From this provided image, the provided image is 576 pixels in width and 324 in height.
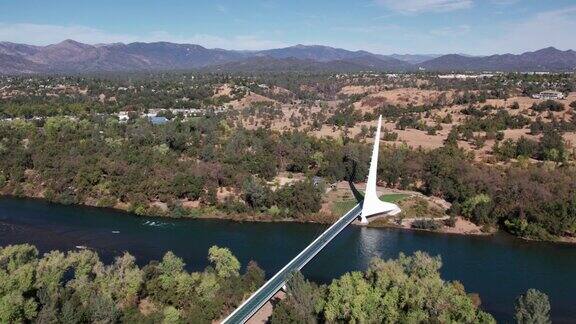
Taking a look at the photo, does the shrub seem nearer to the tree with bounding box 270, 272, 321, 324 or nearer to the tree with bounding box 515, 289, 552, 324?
the tree with bounding box 270, 272, 321, 324

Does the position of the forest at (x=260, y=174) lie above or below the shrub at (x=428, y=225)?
above

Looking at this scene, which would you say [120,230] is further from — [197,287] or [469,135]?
[469,135]

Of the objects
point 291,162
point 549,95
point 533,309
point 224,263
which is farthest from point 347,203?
point 549,95

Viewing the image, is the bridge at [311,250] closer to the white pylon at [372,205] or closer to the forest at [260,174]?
the white pylon at [372,205]

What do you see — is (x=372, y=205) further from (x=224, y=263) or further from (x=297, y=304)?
(x=297, y=304)

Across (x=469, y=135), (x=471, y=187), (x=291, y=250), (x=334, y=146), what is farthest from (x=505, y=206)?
(x=469, y=135)

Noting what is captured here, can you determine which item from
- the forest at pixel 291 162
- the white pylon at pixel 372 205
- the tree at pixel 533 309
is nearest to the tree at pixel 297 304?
the tree at pixel 533 309

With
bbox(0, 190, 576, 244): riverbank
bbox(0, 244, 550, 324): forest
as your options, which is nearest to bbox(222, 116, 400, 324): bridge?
bbox(0, 244, 550, 324): forest
